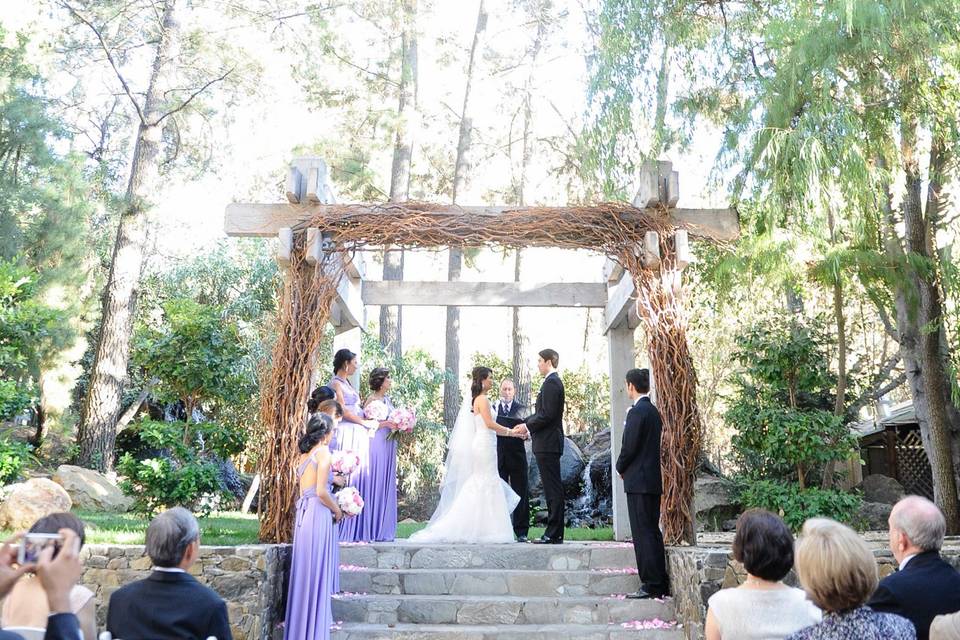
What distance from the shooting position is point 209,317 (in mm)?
7188

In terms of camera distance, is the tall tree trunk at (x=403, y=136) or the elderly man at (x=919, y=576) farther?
the tall tree trunk at (x=403, y=136)

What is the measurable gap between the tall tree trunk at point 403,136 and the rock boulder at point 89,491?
5.45m

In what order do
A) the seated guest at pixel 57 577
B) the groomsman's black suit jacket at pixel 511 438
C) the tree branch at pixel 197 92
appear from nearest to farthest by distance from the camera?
the seated guest at pixel 57 577 → the groomsman's black suit jacket at pixel 511 438 → the tree branch at pixel 197 92

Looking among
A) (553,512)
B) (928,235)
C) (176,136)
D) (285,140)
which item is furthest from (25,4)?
(928,235)

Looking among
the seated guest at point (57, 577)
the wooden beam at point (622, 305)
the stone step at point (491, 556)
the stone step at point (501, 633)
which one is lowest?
the stone step at point (501, 633)

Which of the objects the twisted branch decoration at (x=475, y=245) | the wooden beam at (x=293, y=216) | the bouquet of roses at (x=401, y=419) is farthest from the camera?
the bouquet of roses at (x=401, y=419)

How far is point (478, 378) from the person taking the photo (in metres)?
7.16

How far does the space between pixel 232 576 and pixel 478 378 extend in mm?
2843

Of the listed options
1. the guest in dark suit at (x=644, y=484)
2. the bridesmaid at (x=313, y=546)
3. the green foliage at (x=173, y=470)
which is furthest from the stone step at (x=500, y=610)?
the green foliage at (x=173, y=470)

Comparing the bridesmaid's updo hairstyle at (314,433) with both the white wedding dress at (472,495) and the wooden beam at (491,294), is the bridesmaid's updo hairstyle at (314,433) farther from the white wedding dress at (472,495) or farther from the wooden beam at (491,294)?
the wooden beam at (491,294)

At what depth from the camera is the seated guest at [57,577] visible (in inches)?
64.1

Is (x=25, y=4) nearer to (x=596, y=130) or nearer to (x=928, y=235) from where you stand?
(x=596, y=130)

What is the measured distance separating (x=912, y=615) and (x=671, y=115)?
6378 mm

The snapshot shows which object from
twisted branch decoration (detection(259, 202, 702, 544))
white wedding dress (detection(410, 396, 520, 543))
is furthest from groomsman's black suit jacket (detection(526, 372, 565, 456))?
twisted branch decoration (detection(259, 202, 702, 544))
